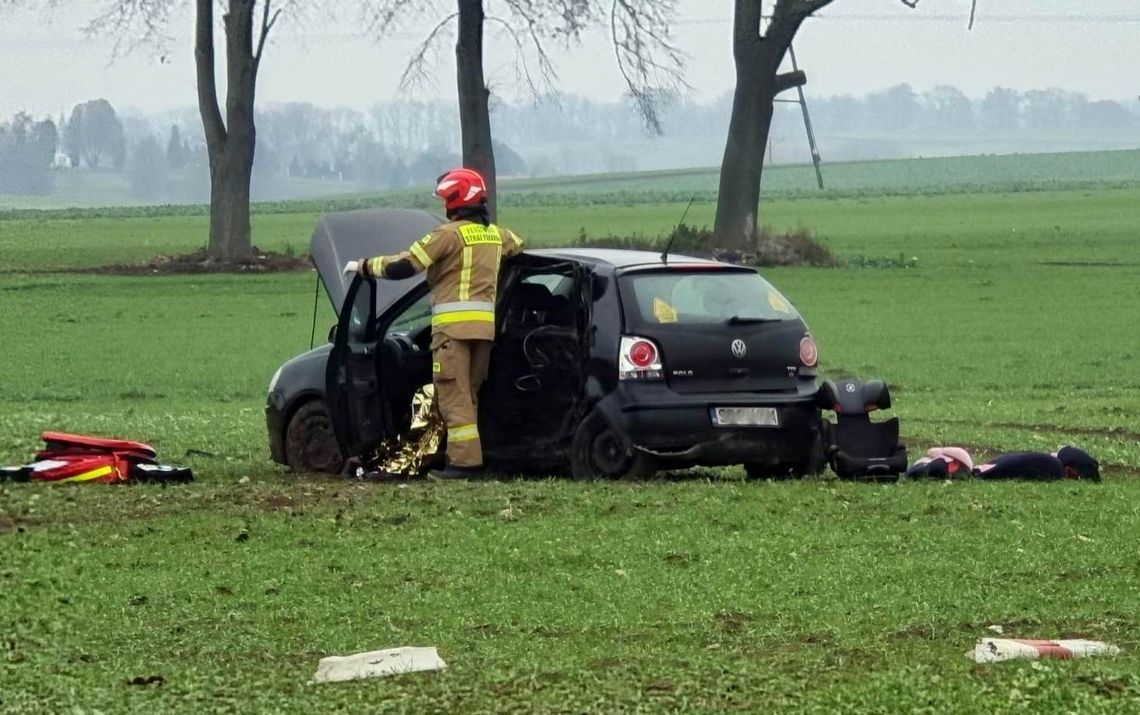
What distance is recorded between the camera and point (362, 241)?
1399 cm

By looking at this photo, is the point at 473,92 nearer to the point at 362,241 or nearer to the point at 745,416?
the point at 362,241

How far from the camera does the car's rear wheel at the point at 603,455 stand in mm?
12172

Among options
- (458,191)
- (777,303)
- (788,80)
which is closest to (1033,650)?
(777,303)

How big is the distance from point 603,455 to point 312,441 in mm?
→ 2543

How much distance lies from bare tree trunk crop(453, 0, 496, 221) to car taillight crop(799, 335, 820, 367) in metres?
28.2

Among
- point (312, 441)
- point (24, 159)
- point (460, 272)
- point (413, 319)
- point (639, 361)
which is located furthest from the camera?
point (24, 159)

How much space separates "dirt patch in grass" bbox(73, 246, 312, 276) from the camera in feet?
141

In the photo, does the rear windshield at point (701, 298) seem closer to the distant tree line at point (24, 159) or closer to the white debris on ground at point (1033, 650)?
the white debris on ground at point (1033, 650)

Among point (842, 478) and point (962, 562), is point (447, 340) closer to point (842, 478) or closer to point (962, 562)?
point (842, 478)

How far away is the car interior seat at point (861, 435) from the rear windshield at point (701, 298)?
2.06ft

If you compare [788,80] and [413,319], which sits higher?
[788,80]

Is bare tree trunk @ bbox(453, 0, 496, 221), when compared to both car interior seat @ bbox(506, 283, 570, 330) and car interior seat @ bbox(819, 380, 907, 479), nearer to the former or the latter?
car interior seat @ bbox(506, 283, 570, 330)

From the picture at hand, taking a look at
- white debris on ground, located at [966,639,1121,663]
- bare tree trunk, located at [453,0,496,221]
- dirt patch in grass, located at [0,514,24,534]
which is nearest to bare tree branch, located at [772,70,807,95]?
bare tree trunk, located at [453,0,496,221]

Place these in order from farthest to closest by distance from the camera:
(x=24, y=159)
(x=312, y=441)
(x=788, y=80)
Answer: (x=24, y=159) → (x=788, y=80) → (x=312, y=441)
